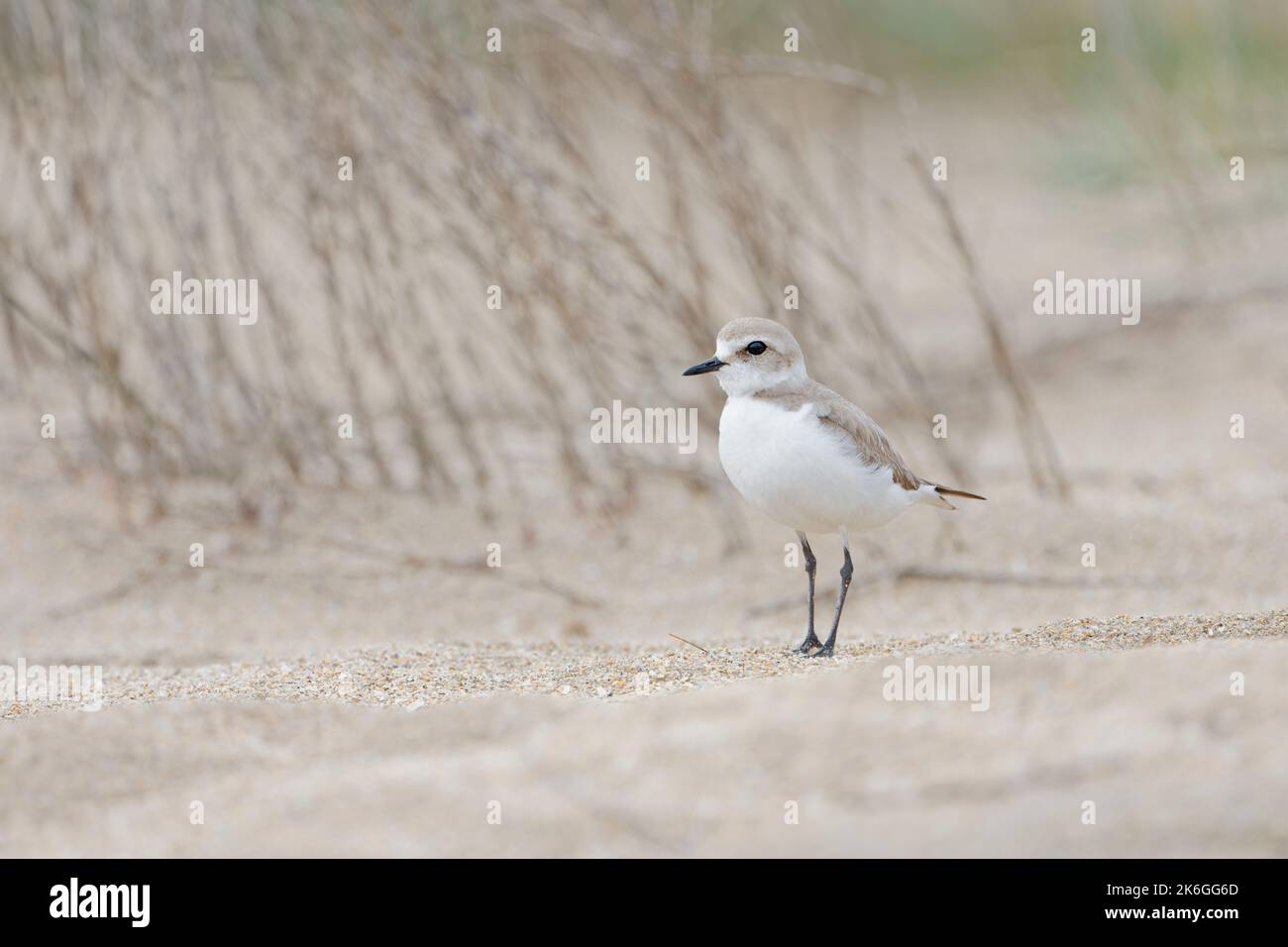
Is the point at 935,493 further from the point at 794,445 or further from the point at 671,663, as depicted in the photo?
the point at 671,663

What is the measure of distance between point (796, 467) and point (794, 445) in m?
0.06

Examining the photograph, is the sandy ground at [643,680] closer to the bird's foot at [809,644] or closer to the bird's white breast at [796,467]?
the bird's foot at [809,644]

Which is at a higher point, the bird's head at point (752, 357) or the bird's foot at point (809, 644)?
the bird's head at point (752, 357)

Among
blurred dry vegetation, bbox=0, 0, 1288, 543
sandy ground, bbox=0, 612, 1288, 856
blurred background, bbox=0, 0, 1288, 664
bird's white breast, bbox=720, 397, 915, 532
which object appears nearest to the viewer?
sandy ground, bbox=0, 612, 1288, 856

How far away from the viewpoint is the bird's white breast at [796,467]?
147 inches

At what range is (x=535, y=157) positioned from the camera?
580 cm

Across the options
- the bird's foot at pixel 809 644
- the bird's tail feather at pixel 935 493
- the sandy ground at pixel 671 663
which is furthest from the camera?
the bird's tail feather at pixel 935 493

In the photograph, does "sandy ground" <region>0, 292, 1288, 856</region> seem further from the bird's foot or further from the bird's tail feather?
the bird's tail feather

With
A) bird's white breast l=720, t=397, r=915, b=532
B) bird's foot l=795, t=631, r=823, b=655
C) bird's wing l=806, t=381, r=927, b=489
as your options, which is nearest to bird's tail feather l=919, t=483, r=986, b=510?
bird's wing l=806, t=381, r=927, b=489

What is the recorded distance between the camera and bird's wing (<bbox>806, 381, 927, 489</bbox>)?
12.6 feet

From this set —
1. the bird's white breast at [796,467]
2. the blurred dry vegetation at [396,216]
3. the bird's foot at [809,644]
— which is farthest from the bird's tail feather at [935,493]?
the blurred dry vegetation at [396,216]

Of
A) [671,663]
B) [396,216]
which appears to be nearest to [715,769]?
[671,663]

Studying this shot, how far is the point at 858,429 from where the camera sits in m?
3.90
